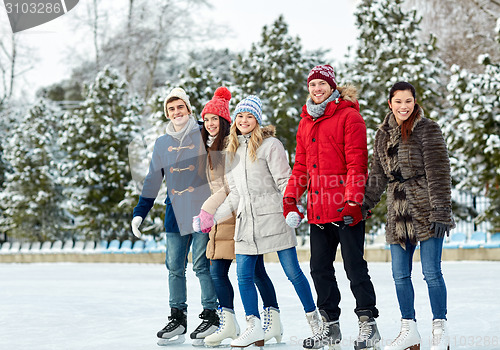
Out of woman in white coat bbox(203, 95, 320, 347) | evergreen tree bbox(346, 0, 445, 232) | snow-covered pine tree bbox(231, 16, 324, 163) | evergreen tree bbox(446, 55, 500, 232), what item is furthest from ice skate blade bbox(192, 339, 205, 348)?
snow-covered pine tree bbox(231, 16, 324, 163)

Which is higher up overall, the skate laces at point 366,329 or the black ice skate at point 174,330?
the skate laces at point 366,329

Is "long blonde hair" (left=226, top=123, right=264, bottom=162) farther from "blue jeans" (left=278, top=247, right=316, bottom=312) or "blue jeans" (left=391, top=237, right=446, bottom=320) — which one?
"blue jeans" (left=391, top=237, right=446, bottom=320)

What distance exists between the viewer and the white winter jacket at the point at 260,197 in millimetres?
4688

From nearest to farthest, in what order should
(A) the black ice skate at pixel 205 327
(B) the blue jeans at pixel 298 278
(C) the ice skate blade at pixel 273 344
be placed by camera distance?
(B) the blue jeans at pixel 298 278 → (C) the ice skate blade at pixel 273 344 → (A) the black ice skate at pixel 205 327

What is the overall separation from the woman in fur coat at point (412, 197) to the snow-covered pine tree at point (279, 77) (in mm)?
13454

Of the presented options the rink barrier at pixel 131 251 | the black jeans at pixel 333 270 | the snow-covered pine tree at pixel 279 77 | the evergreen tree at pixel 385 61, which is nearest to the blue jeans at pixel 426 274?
the black jeans at pixel 333 270

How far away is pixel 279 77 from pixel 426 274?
47.3 feet

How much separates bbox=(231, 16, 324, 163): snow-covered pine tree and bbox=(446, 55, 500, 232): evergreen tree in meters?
4.41

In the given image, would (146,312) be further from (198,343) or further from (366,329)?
(366,329)

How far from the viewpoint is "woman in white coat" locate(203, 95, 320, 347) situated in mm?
4668

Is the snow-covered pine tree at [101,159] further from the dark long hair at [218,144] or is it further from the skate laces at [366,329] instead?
the skate laces at [366,329]

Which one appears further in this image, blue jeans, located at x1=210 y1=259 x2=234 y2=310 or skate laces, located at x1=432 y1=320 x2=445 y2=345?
blue jeans, located at x1=210 y1=259 x2=234 y2=310

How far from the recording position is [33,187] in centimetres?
2300

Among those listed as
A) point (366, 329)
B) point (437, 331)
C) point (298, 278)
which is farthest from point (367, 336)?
point (298, 278)
